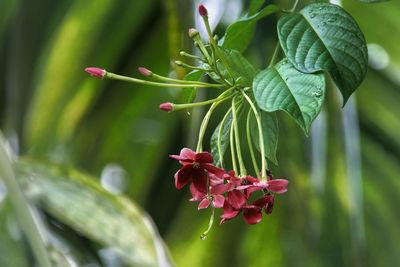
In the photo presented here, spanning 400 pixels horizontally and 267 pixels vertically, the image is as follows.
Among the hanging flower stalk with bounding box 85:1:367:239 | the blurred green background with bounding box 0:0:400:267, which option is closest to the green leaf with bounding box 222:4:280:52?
the hanging flower stalk with bounding box 85:1:367:239

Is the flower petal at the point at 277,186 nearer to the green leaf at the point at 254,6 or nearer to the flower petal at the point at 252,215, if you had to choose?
the flower petal at the point at 252,215

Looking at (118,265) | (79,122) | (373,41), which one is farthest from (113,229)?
(373,41)

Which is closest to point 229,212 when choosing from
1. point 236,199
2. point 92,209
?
point 236,199

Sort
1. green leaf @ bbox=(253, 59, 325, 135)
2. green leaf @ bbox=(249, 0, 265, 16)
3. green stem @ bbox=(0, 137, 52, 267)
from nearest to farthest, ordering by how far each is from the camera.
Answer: green leaf @ bbox=(253, 59, 325, 135), green leaf @ bbox=(249, 0, 265, 16), green stem @ bbox=(0, 137, 52, 267)

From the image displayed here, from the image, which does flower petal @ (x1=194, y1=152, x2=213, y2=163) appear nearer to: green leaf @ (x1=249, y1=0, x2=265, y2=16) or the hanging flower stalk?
the hanging flower stalk

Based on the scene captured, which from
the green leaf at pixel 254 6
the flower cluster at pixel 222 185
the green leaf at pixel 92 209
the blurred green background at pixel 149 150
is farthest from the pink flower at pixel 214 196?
the green leaf at pixel 92 209

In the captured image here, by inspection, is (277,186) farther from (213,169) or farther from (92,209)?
(92,209)

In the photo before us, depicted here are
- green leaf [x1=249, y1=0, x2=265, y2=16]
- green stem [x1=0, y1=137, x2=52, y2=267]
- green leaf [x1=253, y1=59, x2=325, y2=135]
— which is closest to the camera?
green leaf [x1=253, y1=59, x2=325, y2=135]
